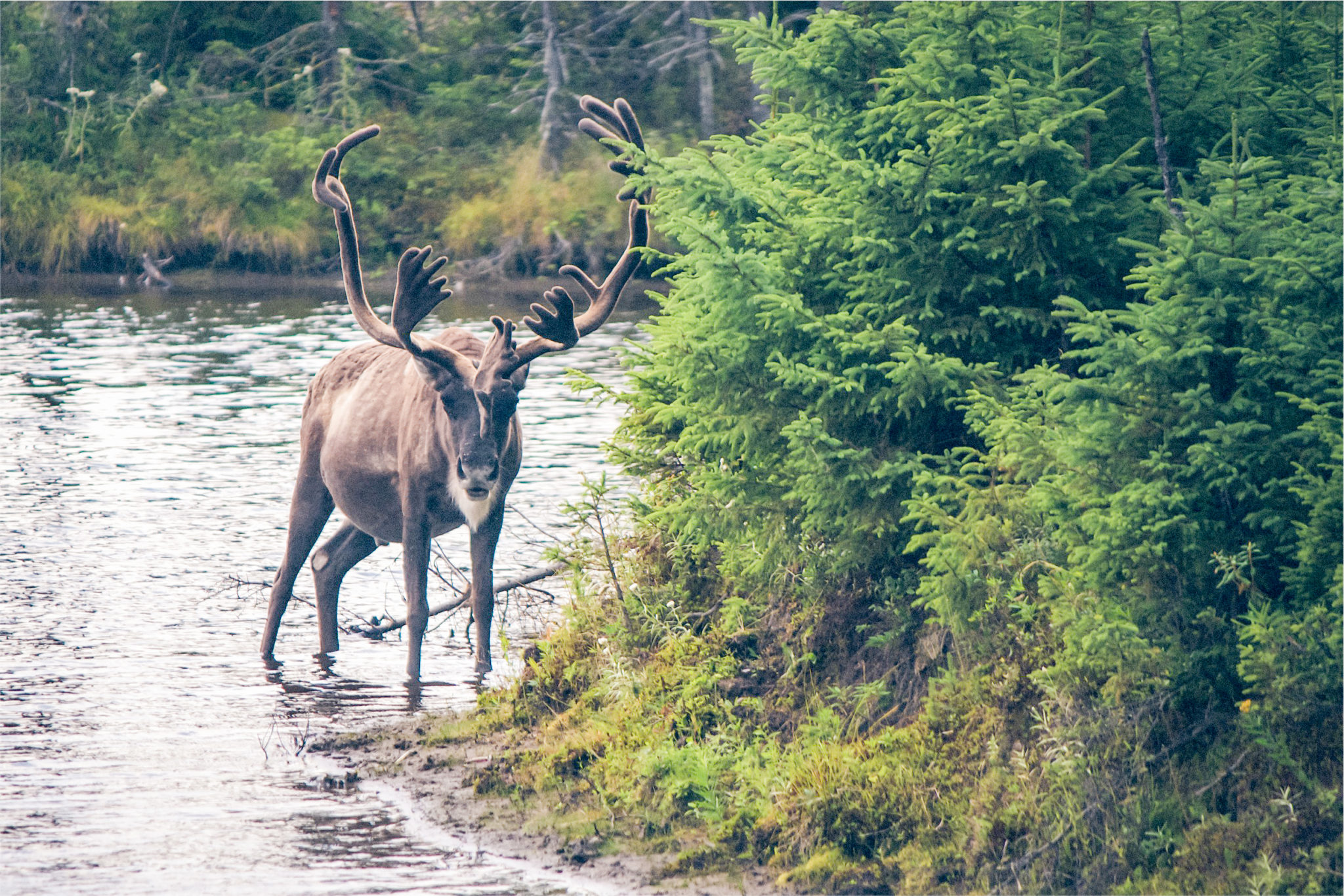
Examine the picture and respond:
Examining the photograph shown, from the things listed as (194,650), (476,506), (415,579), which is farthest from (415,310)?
(194,650)

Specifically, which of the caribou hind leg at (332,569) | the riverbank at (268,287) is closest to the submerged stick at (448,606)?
the caribou hind leg at (332,569)

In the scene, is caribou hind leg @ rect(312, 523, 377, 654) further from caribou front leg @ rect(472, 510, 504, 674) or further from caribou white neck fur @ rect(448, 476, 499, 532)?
caribou white neck fur @ rect(448, 476, 499, 532)

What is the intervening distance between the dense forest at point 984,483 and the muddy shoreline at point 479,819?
137 mm

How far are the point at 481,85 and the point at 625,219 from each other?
27.7 feet

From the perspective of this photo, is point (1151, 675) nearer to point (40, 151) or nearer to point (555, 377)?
point (555, 377)

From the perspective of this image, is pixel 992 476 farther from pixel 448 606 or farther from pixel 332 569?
pixel 332 569

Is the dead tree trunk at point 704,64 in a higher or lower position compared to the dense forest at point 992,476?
higher

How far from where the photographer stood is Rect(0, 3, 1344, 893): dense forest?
5695mm

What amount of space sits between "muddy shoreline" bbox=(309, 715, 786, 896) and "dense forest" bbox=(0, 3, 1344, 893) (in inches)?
5.4

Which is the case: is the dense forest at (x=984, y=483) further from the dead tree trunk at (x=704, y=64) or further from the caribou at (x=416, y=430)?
the dead tree trunk at (x=704, y=64)

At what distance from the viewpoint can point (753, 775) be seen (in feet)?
22.5

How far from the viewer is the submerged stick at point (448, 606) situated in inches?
419

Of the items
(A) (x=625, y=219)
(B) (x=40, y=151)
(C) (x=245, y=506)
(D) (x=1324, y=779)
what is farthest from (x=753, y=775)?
(B) (x=40, y=151)

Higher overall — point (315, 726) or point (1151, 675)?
point (1151, 675)
